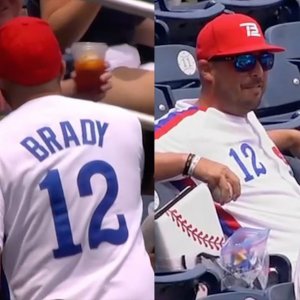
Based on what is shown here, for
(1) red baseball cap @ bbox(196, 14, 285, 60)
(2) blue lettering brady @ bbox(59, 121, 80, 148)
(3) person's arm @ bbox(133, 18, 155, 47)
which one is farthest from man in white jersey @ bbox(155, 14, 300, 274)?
(2) blue lettering brady @ bbox(59, 121, 80, 148)

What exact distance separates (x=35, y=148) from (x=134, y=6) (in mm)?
311

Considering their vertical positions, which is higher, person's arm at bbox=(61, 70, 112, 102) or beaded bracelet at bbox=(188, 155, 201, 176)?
person's arm at bbox=(61, 70, 112, 102)

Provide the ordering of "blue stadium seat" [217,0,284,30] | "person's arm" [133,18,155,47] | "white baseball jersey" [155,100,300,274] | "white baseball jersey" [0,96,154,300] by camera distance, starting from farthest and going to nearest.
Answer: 1. "blue stadium seat" [217,0,284,30]
2. "white baseball jersey" [155,100,300,274]
3. "person's arm" [133,18,155,47]
4. "white baseball jersey" [0,96,154,300]

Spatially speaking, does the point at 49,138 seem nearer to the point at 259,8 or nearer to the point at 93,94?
the point at 93,94

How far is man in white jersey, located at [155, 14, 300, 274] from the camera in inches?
74.4

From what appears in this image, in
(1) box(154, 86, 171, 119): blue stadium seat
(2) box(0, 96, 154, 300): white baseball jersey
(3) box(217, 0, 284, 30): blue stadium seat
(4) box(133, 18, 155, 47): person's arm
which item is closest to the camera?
(2) box(0, 96, 154, 300): white baseball jersey

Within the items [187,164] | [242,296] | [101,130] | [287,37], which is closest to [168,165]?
[187,164]

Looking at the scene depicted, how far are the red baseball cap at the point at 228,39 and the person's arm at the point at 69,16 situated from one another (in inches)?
13.2

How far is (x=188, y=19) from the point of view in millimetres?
1960

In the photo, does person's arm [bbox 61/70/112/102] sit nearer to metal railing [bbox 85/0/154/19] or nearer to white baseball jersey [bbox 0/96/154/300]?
white baseball jersey [bbox 0/96/154/300]

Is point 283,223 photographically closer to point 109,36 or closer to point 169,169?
point 169,169

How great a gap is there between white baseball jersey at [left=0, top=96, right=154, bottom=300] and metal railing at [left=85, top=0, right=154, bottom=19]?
17 cm

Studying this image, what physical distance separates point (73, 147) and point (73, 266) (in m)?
0.20

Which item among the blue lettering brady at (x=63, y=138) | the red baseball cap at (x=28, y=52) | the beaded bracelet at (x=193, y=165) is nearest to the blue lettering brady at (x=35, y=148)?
the blue lettering brady at (x=63, y=138)
